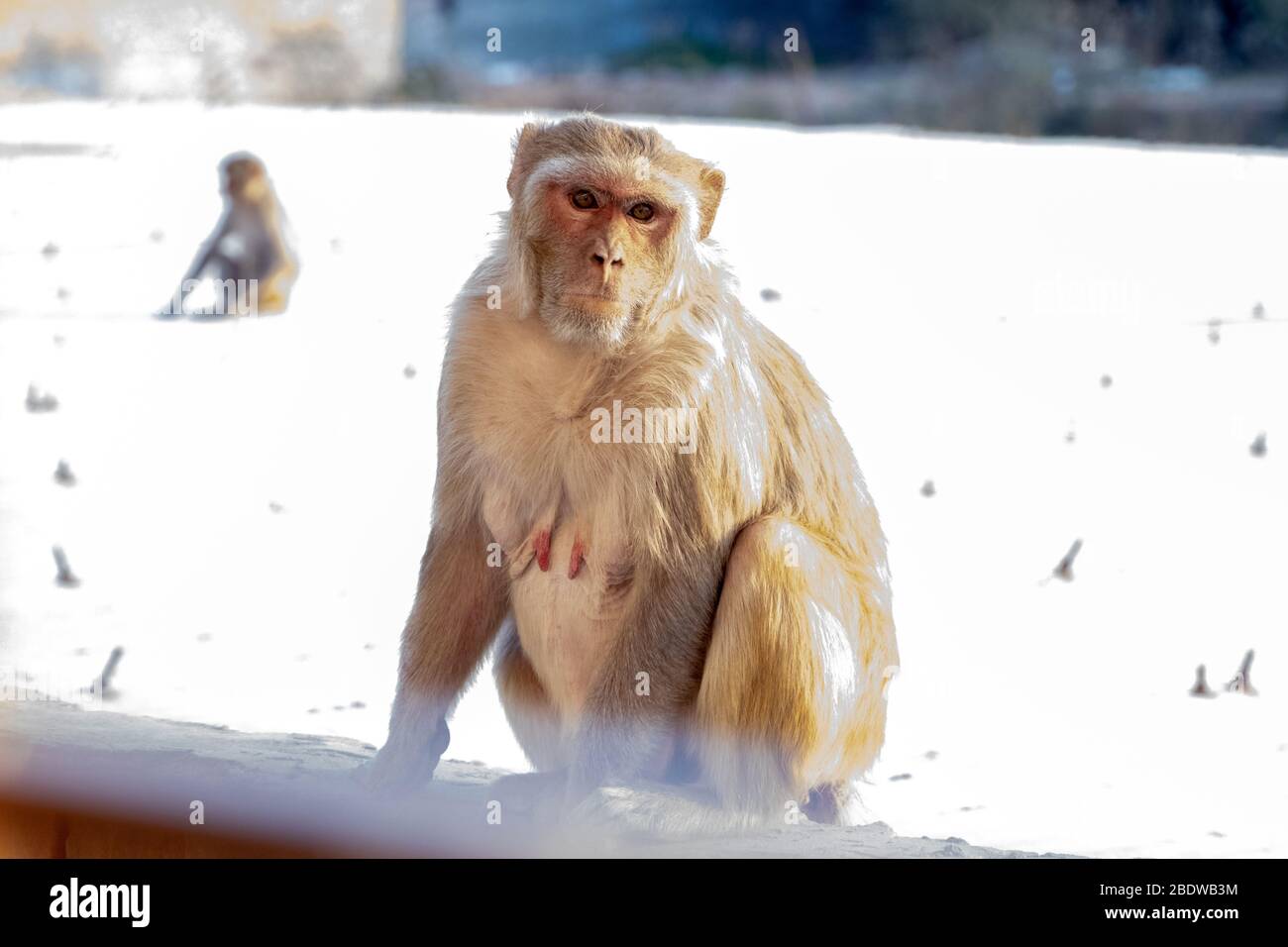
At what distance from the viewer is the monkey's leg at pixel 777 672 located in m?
2.55

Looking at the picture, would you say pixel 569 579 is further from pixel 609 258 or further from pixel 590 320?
pixel 609 258

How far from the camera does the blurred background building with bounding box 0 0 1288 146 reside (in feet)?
13.6

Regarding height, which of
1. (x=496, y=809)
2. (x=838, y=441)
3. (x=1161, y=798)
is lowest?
(x=1161, y=798)

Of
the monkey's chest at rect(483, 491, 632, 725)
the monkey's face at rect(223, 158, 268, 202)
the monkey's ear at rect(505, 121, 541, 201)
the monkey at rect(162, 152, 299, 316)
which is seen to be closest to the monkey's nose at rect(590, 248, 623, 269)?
the monkey's ear at rect(505, 121, 541, 201)

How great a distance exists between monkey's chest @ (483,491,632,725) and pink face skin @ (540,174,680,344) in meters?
0.35

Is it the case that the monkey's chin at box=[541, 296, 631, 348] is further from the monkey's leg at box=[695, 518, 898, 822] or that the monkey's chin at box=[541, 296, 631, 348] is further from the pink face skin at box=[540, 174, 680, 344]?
the monkey's leg at box=[695, 518, 898, 822]

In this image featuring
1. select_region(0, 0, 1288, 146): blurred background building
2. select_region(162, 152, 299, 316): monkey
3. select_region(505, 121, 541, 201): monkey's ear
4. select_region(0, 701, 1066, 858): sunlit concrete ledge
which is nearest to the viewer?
select_region(0, 701, 1066, 858): sunlit concrete ledge

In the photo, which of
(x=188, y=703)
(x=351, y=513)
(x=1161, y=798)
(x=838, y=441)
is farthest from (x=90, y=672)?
(x=1161, y=798)

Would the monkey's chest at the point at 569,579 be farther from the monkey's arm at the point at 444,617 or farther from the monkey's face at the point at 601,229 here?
the monkey's face at the point at 601,229

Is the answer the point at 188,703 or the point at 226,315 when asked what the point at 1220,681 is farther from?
the point at 226,315

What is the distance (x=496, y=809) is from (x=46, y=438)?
2813mm

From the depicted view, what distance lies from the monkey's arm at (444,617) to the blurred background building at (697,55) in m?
1.65

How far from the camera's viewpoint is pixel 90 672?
12.0 ft

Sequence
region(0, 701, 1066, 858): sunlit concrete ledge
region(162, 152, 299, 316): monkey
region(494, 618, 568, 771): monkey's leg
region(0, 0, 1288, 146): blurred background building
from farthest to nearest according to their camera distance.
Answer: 1. region(162, 152, 299, 316): monkey
2. region(0, 0, 1288, 146): blurred background building
3. region(494, 618, 568, 771): monkey's leg
4. region(0, 701, 1066, 858): sunlit concrete ledge
